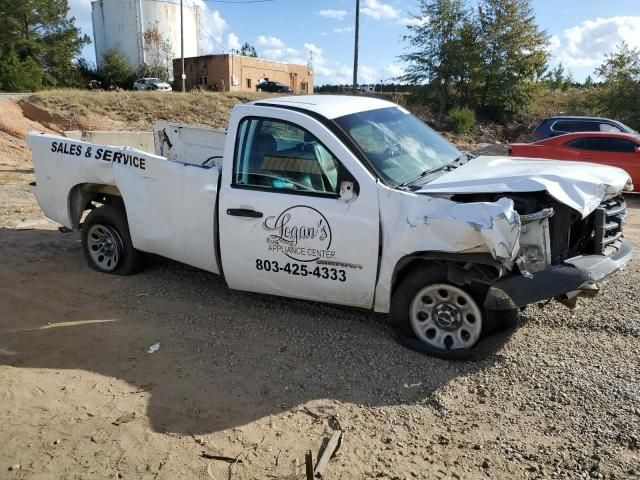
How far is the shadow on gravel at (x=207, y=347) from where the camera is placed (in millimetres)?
3619

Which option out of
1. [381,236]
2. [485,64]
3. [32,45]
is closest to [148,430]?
[381,236]

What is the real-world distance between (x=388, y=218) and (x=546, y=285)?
3.83 ft

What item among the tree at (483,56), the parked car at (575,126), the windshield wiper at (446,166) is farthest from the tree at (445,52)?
the windshield wiper at (446,166)

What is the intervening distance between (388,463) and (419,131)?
3.11m

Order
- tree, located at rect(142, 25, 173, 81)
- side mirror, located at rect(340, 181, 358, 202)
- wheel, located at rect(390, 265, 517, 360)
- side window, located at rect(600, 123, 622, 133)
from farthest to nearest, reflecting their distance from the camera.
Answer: tree, located at rect(142, 25, 173, 81) → side window, located at rect(600, 123, 622, 133) → side mirror, located at rect(340, 181, 358, 202) → wheel, located at rect(390, 265, 517, 360)

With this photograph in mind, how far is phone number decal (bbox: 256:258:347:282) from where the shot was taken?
4.26 metres

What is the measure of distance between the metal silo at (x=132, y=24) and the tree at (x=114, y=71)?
9.48 ft

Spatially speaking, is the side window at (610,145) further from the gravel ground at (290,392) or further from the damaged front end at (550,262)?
the damaged front end at (550,262)

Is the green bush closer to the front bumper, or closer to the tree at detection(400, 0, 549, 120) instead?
the tree at detection(400, 0, 549, 120)

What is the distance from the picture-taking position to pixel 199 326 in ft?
15.5

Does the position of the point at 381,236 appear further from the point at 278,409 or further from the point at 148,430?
the point at 148,430

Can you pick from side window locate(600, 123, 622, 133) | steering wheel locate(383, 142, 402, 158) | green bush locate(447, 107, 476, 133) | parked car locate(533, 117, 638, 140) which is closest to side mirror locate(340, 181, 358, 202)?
steering wheel locate(383, 142, 402, 158)

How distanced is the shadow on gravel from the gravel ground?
0.05 feet

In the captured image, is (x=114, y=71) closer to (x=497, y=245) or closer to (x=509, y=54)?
(x=509, y=54)
